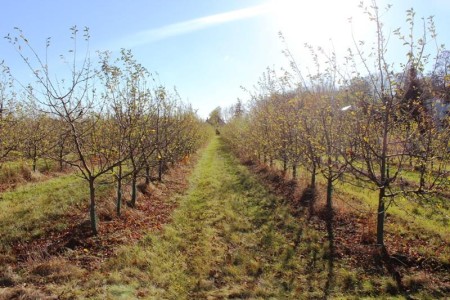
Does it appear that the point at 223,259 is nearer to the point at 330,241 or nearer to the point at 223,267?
the point at 223,267

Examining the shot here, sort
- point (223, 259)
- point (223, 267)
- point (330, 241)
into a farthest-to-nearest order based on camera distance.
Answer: point (330, 241) → point (223, 259) → point (223, 267)

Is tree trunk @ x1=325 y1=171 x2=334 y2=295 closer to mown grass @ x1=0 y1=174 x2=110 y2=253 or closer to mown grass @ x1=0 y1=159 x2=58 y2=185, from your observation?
mown grass @ x1=0 y1=174 x2=110 y2=253

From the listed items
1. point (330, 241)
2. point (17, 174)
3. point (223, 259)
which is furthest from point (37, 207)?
point (330, 241)

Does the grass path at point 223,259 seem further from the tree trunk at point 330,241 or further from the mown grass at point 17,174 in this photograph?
the mown grass at point 17,174

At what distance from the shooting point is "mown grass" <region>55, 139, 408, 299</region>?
25.4 ft

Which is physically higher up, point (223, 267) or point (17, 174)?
point (17, 174)

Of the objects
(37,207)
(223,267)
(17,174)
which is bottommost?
(223,267)

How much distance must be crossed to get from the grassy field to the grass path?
1.0 inches

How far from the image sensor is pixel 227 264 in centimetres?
922

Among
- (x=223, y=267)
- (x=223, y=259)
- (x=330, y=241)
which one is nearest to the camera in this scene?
(x=223, y=267)

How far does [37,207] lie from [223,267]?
26.0 feet

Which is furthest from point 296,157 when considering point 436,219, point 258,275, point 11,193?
point 11,193

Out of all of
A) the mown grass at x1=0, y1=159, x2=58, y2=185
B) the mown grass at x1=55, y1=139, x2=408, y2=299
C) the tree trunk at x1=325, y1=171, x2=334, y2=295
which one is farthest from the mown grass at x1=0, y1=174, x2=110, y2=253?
the tree trunk at x1=325, y1=171, x2=334, y2=295

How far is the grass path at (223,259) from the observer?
25.8ft
